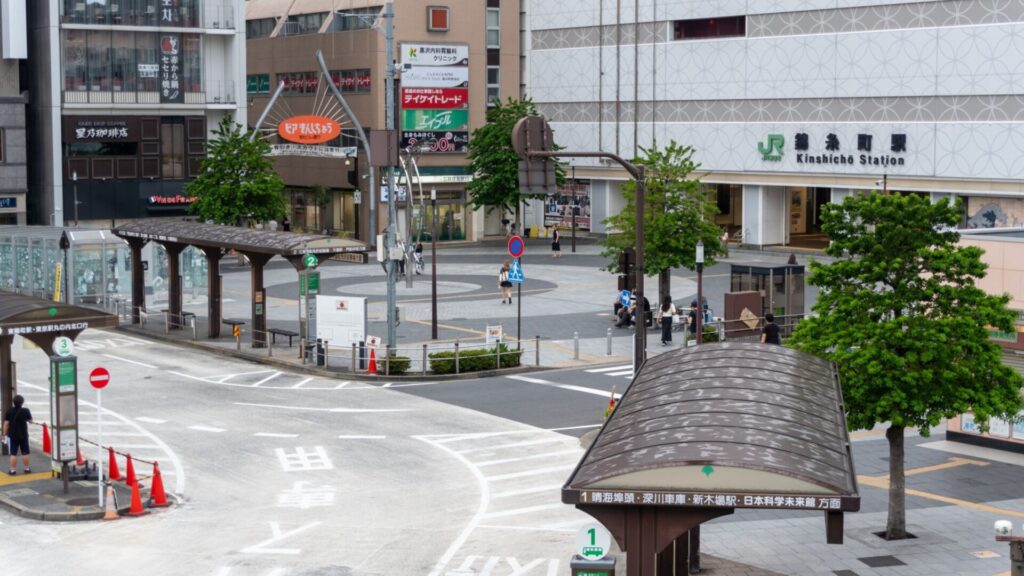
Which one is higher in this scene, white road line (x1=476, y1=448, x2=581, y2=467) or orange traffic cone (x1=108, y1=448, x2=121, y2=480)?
orange traffic cone (x1=108, y1=448, x2=121, y2=480)

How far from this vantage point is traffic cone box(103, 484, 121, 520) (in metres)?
24.3

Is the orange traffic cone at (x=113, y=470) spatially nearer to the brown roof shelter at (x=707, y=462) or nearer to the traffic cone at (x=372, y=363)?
the brown roof shelter at (x=707, y=462)

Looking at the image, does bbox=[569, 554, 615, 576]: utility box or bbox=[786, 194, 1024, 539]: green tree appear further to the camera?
bbox=[786, 194, 1024, 539]: green tree

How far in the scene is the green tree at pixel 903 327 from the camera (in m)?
22.0

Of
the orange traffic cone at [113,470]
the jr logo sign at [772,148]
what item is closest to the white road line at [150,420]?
the orange traffic cone at [113,470]

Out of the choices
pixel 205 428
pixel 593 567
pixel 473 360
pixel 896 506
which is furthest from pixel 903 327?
pixel 473 360

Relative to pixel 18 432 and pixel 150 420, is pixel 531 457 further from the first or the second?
pixel 18 432

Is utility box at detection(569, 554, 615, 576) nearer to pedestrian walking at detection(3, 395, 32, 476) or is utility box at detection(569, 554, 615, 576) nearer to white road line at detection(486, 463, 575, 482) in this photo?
white road line at detection(486, 463, 575, 482)

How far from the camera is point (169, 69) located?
74.8 meters

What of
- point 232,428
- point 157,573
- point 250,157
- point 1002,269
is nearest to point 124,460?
point 232,428

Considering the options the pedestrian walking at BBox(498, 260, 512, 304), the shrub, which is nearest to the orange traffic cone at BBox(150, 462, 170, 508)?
the shrub

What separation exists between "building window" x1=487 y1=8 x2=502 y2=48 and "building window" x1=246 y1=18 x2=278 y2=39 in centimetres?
1597

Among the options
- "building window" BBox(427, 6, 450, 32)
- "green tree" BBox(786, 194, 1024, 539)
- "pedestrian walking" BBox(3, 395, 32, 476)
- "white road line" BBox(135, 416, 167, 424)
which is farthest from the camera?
"building window" BBox(427, 6, 450, 32)

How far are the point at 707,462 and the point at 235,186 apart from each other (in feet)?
181
